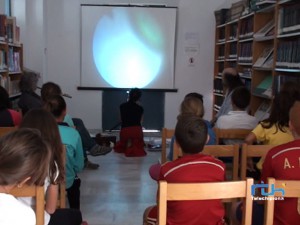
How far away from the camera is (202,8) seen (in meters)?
7.23

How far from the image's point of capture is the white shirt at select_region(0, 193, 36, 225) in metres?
1.38

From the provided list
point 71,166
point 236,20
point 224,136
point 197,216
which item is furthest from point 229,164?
point 236,20

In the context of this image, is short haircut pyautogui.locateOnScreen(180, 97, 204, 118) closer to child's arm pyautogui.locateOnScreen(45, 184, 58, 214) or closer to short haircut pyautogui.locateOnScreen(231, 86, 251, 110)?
short haircut pyautogui.locateOnScreen(231, 86, 251, 110)

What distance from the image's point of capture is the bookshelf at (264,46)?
4.11 meters

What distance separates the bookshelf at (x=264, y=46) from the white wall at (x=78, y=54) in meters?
0.47

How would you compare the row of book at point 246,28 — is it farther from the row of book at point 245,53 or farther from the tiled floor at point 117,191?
the tiled floor at point 117,191

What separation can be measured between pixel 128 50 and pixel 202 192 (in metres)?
5.80

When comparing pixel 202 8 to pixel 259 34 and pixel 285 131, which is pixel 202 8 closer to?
pixel 259 34

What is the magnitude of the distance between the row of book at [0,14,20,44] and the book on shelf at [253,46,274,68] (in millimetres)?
3100

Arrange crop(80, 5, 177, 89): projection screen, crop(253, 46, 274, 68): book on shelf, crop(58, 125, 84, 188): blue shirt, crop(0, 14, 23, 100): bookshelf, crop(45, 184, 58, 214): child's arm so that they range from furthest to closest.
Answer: crop(80, 5, 177, 89): projection screen
crop(0, 14, 23, 100): bookshelf
crop(253, 46, 274, 68): book on shelf
crop(58, 125, 84, 188): blue shirt
crop(45, 184, 58, 214): child's arm

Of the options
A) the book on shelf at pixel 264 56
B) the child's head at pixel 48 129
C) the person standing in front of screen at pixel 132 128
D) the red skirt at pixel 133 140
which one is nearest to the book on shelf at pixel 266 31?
the book on shelf at pixel 264 56

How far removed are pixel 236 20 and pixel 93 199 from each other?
3.62 metres

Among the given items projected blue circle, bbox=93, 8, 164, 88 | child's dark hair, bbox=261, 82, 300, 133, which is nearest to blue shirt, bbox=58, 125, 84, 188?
child's dark hair, bbox=261, 82, 300, 133

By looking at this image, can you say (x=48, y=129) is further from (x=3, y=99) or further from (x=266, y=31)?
(x=266, y=31)
